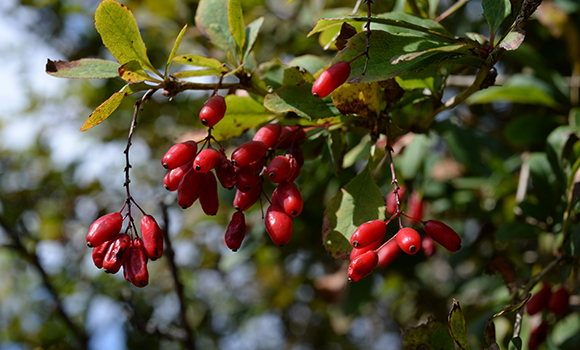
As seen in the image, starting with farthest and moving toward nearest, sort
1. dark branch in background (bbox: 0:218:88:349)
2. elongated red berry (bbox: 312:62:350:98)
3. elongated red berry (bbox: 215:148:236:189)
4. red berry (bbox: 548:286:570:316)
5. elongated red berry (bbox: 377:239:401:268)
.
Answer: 1. dark branch in background (bbox: 0:218:88:349)
2. elongated red berry (bbox: 377:239:401:268)
3. red berry (bbox: 548:286:570:316)
4. elongated red berry (bbox: 215:148:236:189)
5. elongated red berry (bbox: 312:62:350:98)

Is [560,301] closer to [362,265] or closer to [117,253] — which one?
[362,265]

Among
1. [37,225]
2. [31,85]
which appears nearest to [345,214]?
[37,225]

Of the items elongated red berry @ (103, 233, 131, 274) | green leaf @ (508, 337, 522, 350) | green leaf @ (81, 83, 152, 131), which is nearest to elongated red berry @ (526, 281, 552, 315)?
green leaf @ (508, 337, 522, 350)

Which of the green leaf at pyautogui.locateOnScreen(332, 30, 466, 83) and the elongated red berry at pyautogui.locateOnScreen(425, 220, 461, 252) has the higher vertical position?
the green leaf at pyautogui.locateOnScreen(332, 30, 466, 83)

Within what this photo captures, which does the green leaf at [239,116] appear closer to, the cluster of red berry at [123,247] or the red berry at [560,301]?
the cluster of red berry at [123,247]

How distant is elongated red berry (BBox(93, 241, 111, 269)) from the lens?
890mm

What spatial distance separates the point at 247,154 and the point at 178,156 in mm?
148

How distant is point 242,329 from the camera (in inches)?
127

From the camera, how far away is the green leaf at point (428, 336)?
0.97 meters

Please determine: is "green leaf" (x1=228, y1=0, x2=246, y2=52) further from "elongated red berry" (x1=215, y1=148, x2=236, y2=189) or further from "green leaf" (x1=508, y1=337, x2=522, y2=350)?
"green leaf" (x1=508, y1=337, x2=522, y2=350)

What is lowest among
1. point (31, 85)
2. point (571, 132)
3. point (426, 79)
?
point (31, 85)

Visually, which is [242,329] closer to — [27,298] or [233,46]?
[27,298]

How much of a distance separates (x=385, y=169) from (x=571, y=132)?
1.95 feet

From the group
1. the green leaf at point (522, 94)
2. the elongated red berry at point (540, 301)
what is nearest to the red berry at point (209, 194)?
the elongated red berry at point (540, 301)
